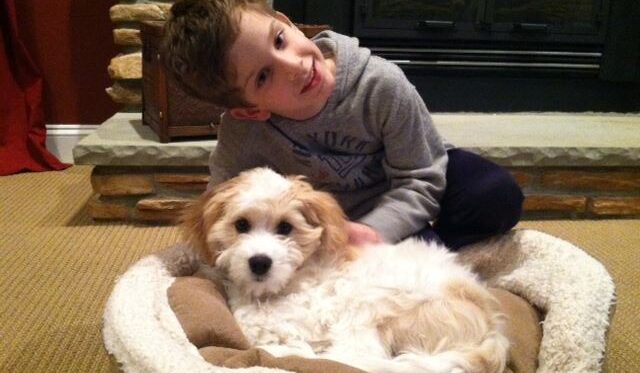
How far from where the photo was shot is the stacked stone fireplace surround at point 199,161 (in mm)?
1984

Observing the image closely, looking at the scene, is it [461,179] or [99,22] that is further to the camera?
[99,22]

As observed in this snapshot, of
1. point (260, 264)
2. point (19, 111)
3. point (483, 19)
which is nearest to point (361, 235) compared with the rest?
point (260, 264)

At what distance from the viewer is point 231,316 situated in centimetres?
104

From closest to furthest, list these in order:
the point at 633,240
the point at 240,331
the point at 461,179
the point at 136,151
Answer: the point at 240,331
the point at 461,179
the point at 136,151
the point at 633,240

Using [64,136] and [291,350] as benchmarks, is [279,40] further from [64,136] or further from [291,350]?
[64,136]

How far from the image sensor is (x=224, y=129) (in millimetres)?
1366

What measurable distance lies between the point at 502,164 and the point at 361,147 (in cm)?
98

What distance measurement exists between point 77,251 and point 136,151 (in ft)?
1.17

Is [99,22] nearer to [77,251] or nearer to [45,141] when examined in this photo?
[45,141]

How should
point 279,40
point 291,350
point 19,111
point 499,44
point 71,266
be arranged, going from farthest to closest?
point 499,44
point 19,111
point 71,266
point 279,40
point 291,350

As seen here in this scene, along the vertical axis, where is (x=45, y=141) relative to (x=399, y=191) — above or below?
below

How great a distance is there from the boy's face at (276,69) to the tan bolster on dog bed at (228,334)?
36 cm

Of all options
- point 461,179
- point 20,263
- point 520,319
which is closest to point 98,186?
point 20,263

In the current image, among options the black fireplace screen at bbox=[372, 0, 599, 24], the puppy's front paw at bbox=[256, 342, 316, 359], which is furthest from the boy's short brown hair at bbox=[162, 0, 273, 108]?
the black fireplace screen at bbox=[372, 0, 599, 24]
